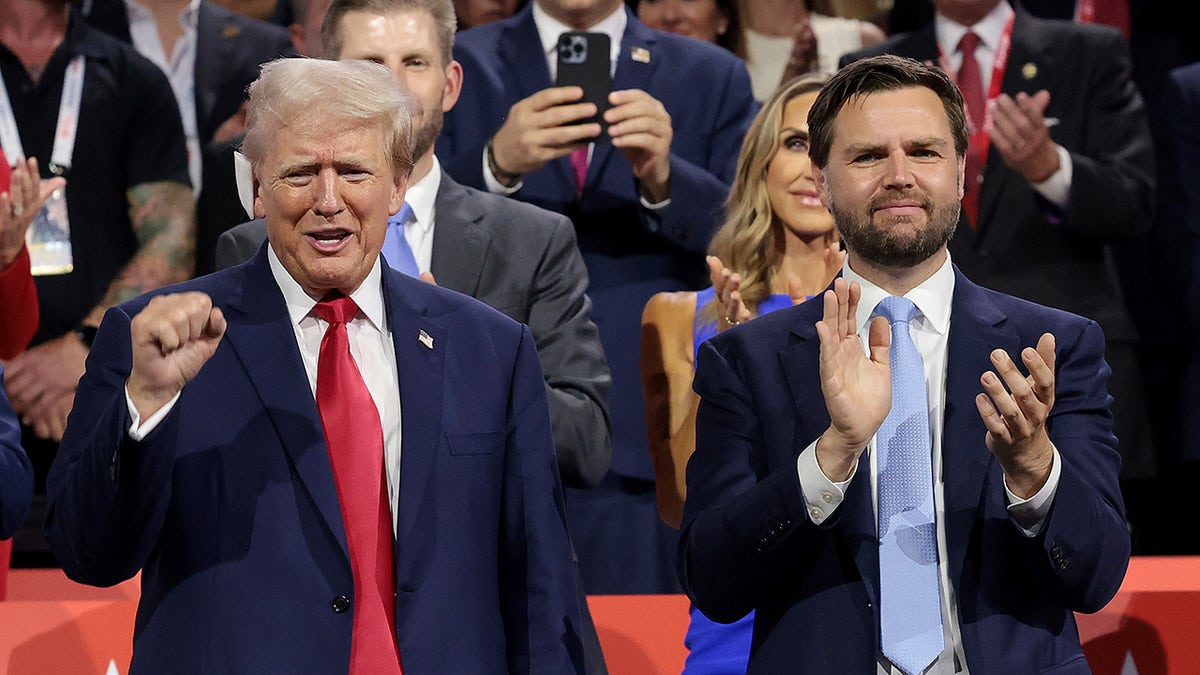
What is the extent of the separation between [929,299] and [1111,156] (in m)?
2.18

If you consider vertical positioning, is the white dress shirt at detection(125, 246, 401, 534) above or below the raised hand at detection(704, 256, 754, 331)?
above

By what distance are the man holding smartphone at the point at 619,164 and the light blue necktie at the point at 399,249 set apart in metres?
0.56

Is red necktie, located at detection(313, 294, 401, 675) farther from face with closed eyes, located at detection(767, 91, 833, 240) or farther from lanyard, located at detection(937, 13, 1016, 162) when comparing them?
lanyard, located at detection(937, 13, 1016, 162)

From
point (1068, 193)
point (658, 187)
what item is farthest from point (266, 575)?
point (1068, 193)

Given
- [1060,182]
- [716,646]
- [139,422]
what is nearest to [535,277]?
[716,646]

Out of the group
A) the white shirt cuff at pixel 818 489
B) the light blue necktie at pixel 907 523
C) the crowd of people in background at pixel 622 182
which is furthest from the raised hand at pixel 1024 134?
the white shirt cuff at pixel 818 489

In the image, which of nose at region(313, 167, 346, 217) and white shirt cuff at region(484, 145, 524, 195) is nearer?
nose at region(313, 167, 346, 217)

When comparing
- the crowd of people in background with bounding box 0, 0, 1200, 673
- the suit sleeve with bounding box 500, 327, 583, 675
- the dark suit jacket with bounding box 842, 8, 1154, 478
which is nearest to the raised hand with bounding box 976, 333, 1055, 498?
the suit sleeve with bounding box 500, 327, 583, 675

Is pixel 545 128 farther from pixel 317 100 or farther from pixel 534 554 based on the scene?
pixel 534 554

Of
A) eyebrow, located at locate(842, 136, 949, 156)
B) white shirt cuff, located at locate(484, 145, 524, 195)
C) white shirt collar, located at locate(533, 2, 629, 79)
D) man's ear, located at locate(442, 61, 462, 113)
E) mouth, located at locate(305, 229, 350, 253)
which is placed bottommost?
white shirt cuff, located at locate(484, 145, 524, 195)

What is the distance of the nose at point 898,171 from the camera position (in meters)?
2.87

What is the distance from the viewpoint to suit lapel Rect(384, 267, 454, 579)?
2604 mm

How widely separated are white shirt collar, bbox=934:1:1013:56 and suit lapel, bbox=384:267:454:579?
2598 millimetres

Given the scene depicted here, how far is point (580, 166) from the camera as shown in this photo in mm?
4508
